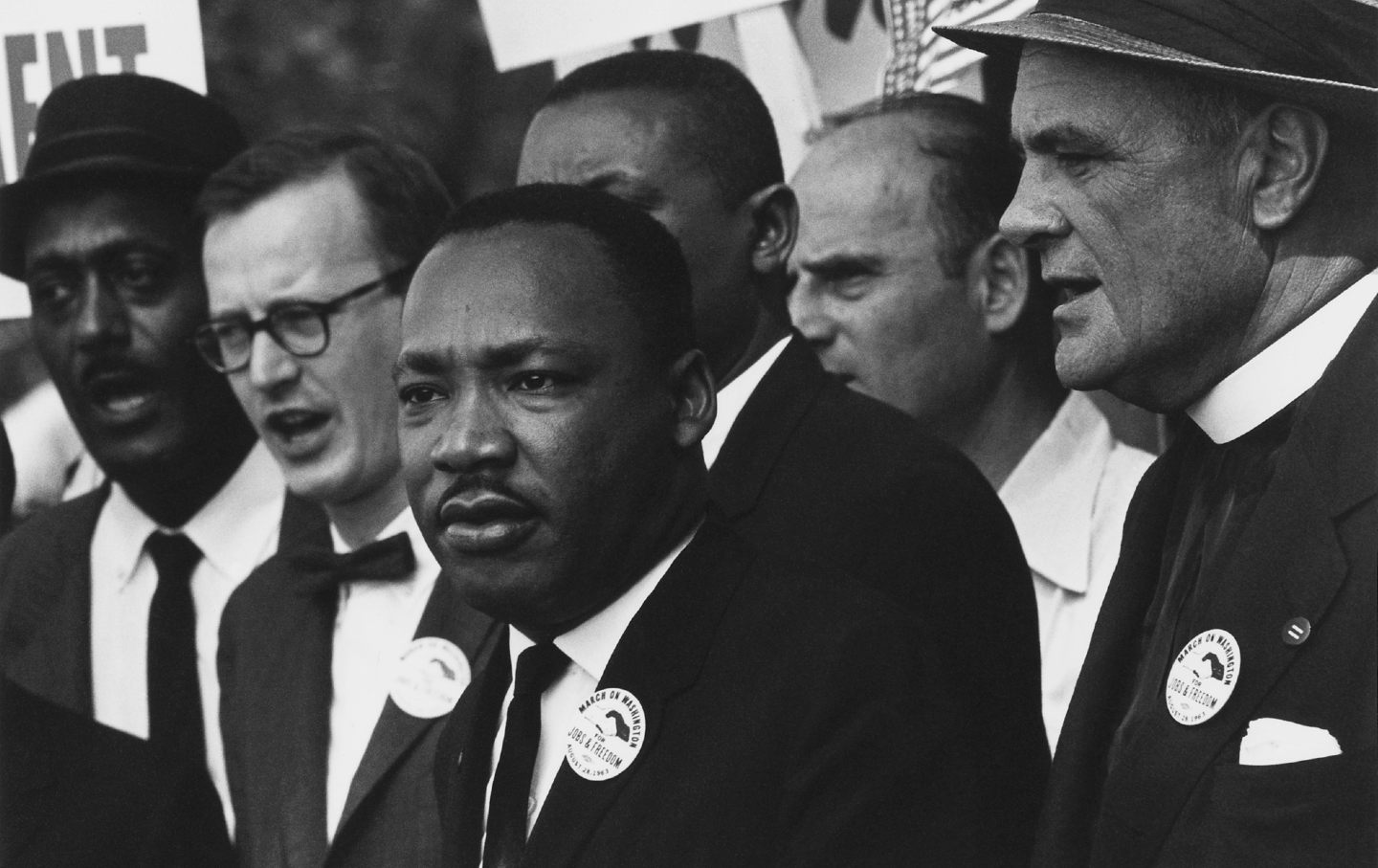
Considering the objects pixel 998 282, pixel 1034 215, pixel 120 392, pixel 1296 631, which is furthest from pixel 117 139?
pixel 1296 631

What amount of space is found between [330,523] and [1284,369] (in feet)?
7.21

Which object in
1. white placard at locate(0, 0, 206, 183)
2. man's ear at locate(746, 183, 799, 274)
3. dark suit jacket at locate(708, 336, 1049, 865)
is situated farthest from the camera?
white placard at locate(0, 0, 206, 183)

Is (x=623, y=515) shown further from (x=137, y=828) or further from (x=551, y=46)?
(x=551, y=46)

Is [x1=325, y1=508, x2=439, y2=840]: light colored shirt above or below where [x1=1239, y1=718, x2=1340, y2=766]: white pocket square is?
above

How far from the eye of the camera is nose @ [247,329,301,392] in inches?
167

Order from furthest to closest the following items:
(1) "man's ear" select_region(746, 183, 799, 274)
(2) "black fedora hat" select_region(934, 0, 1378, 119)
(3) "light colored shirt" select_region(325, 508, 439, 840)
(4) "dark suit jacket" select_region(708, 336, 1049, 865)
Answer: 1. (1) "man's ear" select_region(746, 183, 799, 274)
2. (3) "light colored shirt" select_region(325, 508, 439, 840)
3. (4) "dark suit jacket" select_region(708, 336, 1049, 865)
4. (2) "black fedora hat" select_region(934, 0, 1378, 119)

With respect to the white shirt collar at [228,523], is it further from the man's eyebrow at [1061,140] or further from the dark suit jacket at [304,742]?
the man's eyebrow at [1061,140]

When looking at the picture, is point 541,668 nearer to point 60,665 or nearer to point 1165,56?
point 1165,56

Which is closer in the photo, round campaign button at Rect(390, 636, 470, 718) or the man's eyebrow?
the man's eyebrow

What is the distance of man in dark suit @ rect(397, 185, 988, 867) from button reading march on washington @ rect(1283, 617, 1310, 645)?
1.68 feet

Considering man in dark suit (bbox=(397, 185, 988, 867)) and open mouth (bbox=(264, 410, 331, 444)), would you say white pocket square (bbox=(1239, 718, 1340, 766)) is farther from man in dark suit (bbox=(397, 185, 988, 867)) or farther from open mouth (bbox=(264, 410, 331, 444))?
open mouth (bbox=(264, 410, 331, 444))

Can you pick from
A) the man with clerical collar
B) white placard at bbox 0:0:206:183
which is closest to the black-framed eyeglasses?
the man with clerical collar

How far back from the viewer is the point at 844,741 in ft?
9.36

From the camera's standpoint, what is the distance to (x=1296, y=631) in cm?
262
